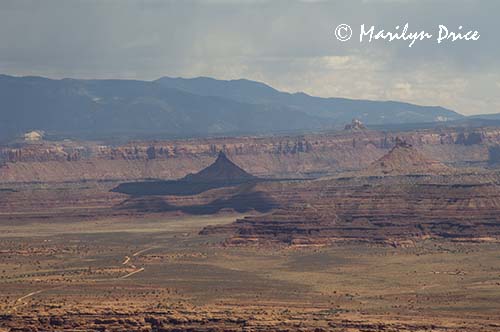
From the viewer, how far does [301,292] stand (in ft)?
576

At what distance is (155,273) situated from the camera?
199 m

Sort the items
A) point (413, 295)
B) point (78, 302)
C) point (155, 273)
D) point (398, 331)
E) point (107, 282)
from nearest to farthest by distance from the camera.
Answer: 1. point (398, 331)
2. point (78, 302)
3. point (413, 295)
4. point (107, 282)
5. point (155, 273)

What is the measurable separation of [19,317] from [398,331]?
36.3 m

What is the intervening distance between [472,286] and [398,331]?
50005 millimetres

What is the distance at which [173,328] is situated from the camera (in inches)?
5266

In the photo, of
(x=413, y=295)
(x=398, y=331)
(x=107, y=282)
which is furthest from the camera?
(x=107, y=282)

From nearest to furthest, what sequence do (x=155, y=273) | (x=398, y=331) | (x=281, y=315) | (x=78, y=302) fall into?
(x=398, y=331) < (x=281, y=315) < (x=78, y=302) < (x=155, y=273)

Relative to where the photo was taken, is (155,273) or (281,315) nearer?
(281,315)

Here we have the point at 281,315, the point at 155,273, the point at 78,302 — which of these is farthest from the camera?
the point at 155,273

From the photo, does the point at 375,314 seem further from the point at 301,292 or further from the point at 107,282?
the point at 107,282

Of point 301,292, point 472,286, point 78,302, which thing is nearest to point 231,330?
point 78,302

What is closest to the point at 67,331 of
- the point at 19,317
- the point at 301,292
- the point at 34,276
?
the point at 19,317

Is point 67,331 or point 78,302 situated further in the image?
point 78,302

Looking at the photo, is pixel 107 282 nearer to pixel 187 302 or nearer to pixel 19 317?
pixel 187 302
